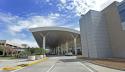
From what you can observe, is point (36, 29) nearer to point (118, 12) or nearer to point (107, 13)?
point (107, 13)

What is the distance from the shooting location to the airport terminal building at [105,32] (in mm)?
30906

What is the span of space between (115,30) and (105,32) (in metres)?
4.39

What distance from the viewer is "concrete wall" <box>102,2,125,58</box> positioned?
99.2 ft

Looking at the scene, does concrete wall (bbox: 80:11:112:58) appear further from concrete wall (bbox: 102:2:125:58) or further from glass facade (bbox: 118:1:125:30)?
glass facade (bbox: 118:1:125:30)

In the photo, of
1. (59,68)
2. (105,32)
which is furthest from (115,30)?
(59,68)

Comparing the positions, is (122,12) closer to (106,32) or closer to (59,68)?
(106,32)

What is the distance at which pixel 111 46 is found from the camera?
3541 centimetres

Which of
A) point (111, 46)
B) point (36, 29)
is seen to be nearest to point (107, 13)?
point (111, 46)

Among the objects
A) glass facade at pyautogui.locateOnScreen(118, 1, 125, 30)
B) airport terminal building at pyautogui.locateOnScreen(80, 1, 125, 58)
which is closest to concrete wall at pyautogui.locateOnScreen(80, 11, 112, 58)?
airport terminal building at pyautogui.locateOnScreen(80, 1, 125, 58)

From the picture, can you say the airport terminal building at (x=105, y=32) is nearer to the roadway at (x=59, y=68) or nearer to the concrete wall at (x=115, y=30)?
the concrete wall at (x=115, y=30)

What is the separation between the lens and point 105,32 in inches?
1443

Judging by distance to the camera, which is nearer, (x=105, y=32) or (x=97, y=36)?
(x=97, y=36)

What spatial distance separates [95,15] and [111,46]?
8215 millimetres

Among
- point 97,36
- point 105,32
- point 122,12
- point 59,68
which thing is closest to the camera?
point 59,68
